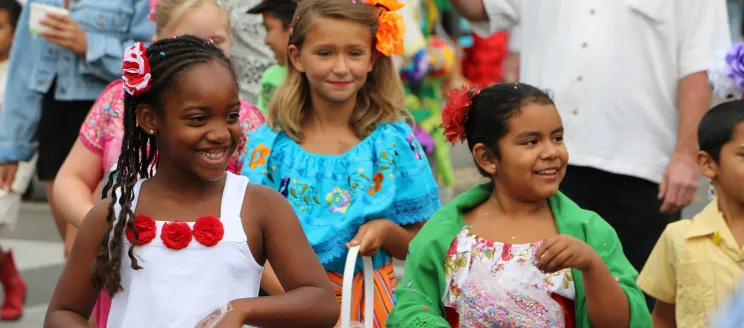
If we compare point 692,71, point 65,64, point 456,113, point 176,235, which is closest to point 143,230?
point 176,235

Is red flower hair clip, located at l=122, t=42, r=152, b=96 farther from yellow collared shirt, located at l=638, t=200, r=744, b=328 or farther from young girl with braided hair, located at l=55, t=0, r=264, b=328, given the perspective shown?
yellow collared shirt, located at l=638, t=200, r=744, b=328

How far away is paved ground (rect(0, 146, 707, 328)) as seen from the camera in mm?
7590

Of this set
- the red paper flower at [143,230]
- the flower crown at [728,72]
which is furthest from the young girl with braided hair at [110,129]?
the flower crown at [728,72]

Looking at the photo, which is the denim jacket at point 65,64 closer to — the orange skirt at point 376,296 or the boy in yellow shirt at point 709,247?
the orange skirt at point 376,296

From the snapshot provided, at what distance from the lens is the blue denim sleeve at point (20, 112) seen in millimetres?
6438

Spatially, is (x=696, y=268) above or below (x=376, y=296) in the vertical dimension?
above

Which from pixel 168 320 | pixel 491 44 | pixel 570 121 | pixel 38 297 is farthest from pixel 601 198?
pixel 491 44

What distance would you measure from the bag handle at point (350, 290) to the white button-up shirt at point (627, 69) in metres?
1.18

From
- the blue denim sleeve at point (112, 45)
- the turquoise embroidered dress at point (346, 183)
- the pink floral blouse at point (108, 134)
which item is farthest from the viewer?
the blue denim sleeve at point (112, 45)

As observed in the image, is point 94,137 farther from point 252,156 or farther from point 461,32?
point 461,32

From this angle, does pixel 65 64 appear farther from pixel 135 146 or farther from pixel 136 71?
pixel 136 71

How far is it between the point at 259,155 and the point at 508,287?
4.62ft

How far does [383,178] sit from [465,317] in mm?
1029

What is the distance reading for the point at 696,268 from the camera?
4.30 meters
